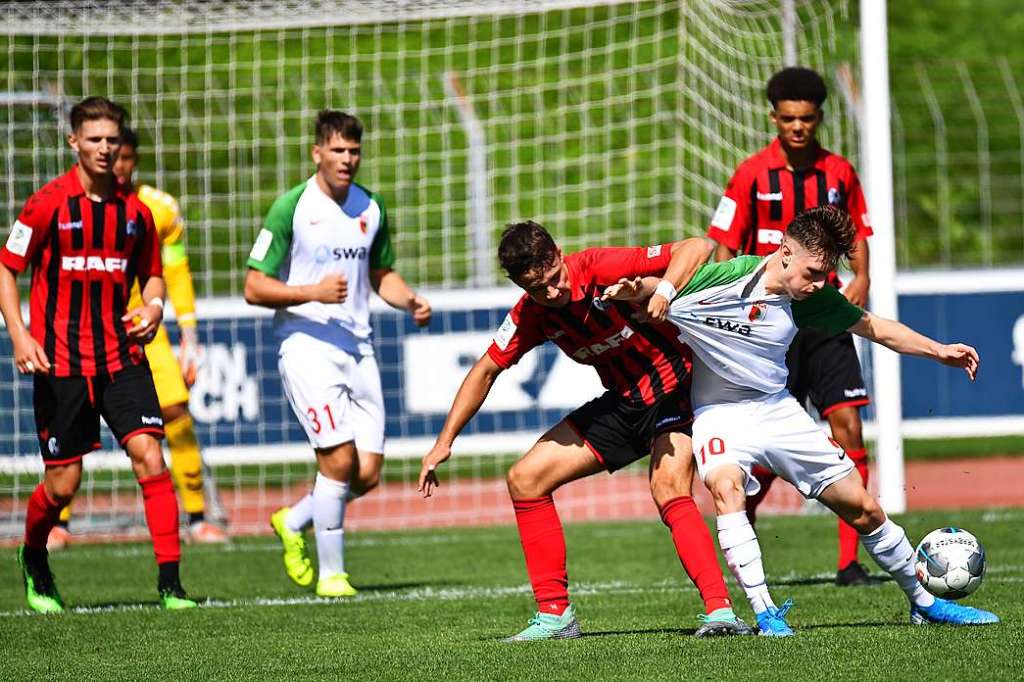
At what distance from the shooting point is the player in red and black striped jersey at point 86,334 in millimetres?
7672

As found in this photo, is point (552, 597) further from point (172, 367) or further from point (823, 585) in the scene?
point (172, 367)

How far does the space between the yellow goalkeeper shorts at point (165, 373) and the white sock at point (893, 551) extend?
18.2ft

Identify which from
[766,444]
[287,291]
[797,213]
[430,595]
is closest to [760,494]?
[797,213]

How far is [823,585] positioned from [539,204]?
987cm

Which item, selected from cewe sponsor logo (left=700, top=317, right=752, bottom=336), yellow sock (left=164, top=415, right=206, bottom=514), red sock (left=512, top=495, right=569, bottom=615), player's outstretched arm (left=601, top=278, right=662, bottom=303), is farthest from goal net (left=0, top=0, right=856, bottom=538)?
player's outstretched arm (left=601, top=278, right=662, bottom=303)

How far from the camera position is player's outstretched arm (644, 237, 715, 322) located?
5.73 meters

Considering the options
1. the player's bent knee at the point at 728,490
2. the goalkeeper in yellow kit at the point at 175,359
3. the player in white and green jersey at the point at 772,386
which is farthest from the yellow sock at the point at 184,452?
the player's bent knee at the point at 728,490

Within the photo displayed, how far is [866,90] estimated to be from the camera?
437 inches

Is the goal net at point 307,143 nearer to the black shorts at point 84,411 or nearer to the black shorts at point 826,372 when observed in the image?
the black shorts at point 84,411

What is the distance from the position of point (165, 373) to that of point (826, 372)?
4.47 meters

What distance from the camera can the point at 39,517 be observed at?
7.84 metres

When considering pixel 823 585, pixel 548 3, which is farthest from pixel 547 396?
pixel 823 585

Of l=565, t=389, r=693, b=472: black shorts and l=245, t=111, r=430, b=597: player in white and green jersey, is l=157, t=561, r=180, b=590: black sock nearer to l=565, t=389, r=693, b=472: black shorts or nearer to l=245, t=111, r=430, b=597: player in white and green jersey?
l=245, t=111, r=430, b=597: player in white and green jersey

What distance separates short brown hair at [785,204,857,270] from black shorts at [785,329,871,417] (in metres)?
2.08
